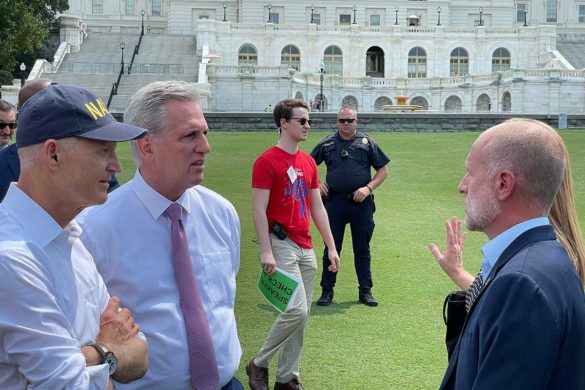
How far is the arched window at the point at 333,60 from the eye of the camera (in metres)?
71.1

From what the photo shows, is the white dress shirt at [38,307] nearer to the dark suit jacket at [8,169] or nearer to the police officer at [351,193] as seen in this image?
the dark suit jacket at [8,169]

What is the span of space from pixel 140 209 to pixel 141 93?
52 centimetres

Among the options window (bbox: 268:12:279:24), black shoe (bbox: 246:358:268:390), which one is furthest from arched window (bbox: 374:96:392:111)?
black shoe (bbox: 246:358:268:390)

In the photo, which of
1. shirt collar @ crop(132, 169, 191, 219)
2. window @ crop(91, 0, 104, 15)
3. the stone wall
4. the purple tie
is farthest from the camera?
window @ crop(91, 0, 104, 15)

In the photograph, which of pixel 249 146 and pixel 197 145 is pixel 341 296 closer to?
pixel 197 145

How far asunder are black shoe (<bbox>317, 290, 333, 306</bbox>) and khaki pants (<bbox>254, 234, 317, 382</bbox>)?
8.42ft

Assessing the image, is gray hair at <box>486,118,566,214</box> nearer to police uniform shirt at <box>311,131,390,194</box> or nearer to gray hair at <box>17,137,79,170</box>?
gray hair at <box>17,137,79,170</box>

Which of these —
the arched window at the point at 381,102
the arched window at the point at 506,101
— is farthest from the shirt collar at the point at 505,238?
the arched window at the point at 381,102

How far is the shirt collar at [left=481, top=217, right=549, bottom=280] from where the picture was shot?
3.13 meters

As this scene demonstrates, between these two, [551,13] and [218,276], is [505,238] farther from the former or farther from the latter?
[551,13]

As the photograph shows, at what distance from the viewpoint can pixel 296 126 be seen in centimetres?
732

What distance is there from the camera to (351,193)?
984cm

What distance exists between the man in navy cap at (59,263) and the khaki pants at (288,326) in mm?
3397

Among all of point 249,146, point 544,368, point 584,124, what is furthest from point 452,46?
point 544,368
